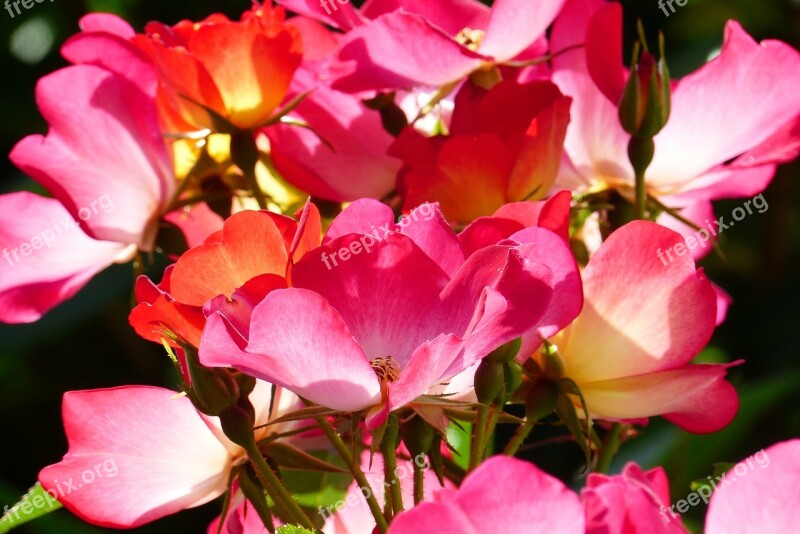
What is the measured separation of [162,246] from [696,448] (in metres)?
0.60

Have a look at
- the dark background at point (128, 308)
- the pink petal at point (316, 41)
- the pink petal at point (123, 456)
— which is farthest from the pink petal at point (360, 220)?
the dark background at point (128, 308)

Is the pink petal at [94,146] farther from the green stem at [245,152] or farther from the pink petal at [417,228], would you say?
the pink petal at [417,228]

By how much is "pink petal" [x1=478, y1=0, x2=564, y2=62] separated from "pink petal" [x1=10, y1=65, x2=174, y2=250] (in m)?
0.16

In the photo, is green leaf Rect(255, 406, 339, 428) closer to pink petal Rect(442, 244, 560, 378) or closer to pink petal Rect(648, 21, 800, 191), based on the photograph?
pink petal Rect(442, 244, 560, 378)

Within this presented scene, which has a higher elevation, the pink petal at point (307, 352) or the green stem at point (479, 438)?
the pink petal at point (307, 352)

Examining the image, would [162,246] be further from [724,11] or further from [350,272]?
[724,11]

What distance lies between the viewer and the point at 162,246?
561 millimetres

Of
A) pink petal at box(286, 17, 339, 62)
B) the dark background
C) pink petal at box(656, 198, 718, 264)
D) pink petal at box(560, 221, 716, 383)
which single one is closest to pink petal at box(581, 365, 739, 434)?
pink petal at box(560, 221, 716, 383)

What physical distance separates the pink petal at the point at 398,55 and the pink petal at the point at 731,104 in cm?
10

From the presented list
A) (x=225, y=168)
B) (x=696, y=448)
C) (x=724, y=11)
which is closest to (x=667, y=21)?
(x=724, y=11)

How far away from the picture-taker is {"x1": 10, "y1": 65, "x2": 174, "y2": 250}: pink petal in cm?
51

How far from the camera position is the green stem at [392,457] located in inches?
14.4

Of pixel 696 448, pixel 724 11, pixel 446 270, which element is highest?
pixel 446 270

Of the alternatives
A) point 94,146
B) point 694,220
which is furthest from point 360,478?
point 694,220
